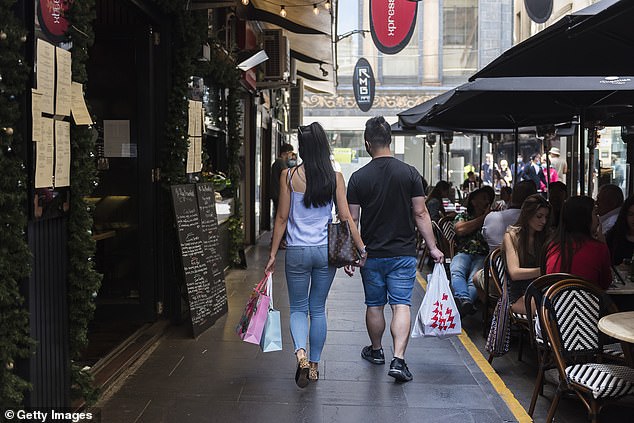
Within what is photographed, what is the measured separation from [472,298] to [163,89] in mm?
3637

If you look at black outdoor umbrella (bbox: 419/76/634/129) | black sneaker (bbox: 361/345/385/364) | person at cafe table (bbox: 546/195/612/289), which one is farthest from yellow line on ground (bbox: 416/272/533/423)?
black outdoor umbrella (bbox: 419/76/634/129)

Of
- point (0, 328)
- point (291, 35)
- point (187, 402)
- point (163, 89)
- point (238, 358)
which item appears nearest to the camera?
point (0, 328)

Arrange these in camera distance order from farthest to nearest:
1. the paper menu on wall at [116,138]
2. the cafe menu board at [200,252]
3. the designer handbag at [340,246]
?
the paper menu on wall at [116,138] < the cafe menu board at [200,252] < the designer handbag at [340,246]

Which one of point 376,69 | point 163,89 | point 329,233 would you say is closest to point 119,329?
point 163,89

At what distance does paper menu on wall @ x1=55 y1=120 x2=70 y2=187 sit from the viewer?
13.0 feet

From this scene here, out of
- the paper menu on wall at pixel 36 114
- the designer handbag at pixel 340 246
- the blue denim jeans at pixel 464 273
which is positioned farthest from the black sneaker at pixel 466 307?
the paper menu on wall at pixel 36 114

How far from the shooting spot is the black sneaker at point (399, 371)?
219 inches

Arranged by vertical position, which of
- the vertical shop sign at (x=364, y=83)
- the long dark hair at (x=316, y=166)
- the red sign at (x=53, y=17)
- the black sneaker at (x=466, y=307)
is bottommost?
the black sneaker at (x=466, y=307)

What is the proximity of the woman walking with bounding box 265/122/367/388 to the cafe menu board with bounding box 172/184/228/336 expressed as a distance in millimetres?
1468

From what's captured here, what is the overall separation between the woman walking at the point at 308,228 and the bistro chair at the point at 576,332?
146 cm

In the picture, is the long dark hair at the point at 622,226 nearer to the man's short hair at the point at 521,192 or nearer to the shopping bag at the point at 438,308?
the man's short hair at the point at 521,192

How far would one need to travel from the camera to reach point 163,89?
7.00m

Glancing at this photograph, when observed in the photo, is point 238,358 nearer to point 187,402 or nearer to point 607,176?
point 187,402

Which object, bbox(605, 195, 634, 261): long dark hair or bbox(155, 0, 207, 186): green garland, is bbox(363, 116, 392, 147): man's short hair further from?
bbox(605, 195, 634, 261): long dark hair
